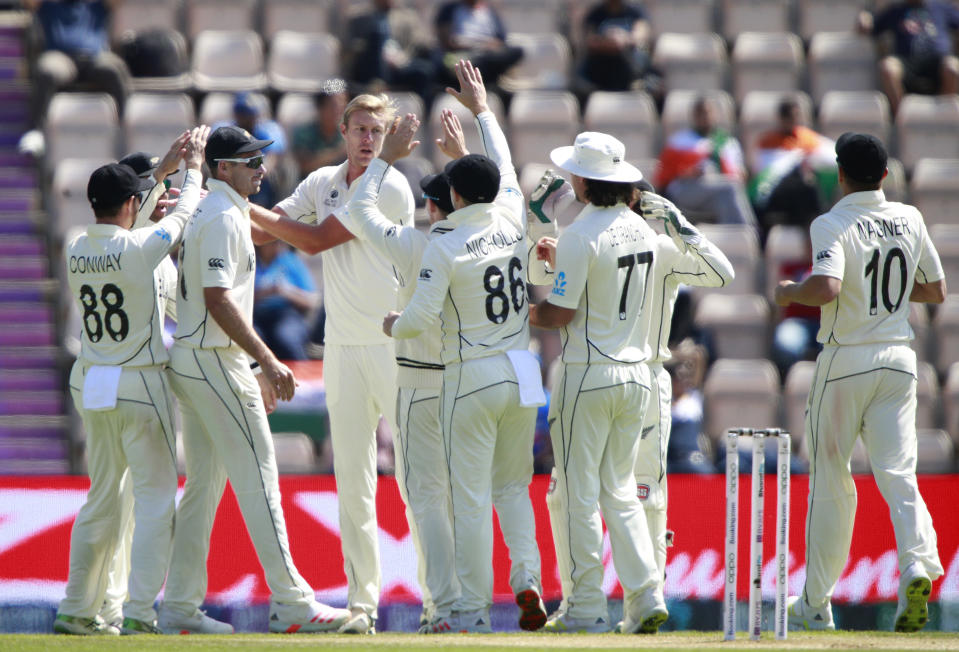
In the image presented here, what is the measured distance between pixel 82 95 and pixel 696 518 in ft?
23.4

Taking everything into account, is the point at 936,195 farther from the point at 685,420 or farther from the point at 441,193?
the point at 441,193

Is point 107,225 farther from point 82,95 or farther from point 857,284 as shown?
point 82,95

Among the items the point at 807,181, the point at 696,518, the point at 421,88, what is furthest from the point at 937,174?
the point at 696,518

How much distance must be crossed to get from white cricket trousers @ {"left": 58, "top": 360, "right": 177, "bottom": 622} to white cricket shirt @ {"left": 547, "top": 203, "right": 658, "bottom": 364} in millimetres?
1971

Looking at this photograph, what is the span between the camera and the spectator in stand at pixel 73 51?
12.2m

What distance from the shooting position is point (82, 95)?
12.1m

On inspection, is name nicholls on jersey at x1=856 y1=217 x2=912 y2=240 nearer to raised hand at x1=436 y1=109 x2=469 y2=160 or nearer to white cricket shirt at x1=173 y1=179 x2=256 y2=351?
raised hand at x1=436 y1=109 x2=469 y2=160

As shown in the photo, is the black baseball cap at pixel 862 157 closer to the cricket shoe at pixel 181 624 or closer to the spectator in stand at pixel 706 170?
the cricket shoe at pixel 181 624

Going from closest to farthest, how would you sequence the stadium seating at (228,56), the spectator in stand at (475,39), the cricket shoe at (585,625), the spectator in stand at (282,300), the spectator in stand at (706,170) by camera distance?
1. the cricket shoe at (585,625)
2. the spectator in stand at (282,300)
3. the spectator in stand at (706,170)
4. the spectator in stand at (475,39)
5. the stadium seating at (228,56)

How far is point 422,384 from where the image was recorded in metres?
6.50

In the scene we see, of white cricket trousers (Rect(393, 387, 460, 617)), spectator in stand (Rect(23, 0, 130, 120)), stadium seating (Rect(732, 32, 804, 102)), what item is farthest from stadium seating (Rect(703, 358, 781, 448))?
spectator in stand (Rect(23, 0, 130, 120))

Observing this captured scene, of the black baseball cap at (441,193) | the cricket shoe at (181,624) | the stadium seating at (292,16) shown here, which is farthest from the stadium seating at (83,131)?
the cricket shoe at (181,624)

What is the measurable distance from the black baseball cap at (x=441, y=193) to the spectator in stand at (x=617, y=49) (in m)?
6.66

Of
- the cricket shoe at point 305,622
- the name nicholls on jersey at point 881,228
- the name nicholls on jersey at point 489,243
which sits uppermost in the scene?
the name nicholls on jersey at point 881,228
